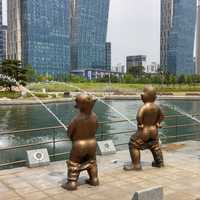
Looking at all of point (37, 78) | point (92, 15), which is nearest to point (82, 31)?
point (92, 15)

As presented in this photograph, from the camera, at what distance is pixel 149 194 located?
16.4 ft

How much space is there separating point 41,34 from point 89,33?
17.9 meters

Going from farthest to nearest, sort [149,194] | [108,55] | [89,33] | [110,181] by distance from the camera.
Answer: [108,55]
[89,33]
[110,181]
[149,194]

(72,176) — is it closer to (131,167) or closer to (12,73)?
(131,167)

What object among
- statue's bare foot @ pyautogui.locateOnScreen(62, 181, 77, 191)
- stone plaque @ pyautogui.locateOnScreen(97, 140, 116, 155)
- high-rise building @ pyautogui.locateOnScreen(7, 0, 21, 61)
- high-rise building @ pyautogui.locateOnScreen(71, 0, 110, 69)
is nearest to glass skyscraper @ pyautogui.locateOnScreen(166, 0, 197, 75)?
high-rise building @ pyautogui.locateOnScreen(71, 0, 110, 69)

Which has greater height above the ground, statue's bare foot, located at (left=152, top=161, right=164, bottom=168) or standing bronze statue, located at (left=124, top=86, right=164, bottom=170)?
standing bronze statue, located at (left=124, top=86, right=164, bottom=170)

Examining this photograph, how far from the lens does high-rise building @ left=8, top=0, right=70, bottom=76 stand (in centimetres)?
11638

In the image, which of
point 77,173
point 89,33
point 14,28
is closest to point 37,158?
point 77,173

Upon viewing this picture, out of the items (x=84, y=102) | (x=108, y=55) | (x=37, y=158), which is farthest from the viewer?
(x=108, y=55)

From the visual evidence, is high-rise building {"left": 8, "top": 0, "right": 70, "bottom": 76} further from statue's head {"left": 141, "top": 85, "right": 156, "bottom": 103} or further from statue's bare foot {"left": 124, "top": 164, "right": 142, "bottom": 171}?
statue's bare foot {"left": 124, "top": 164, "right": 142, "bottom": 171}

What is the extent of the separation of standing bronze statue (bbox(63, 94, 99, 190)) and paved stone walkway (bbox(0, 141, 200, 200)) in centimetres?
26

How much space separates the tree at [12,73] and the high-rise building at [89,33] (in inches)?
3185

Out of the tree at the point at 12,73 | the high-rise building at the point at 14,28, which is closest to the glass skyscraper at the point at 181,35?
the high-rise building at the point at 14,28

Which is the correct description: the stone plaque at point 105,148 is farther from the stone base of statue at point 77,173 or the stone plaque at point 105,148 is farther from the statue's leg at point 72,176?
the statue's leg at point 72,176
